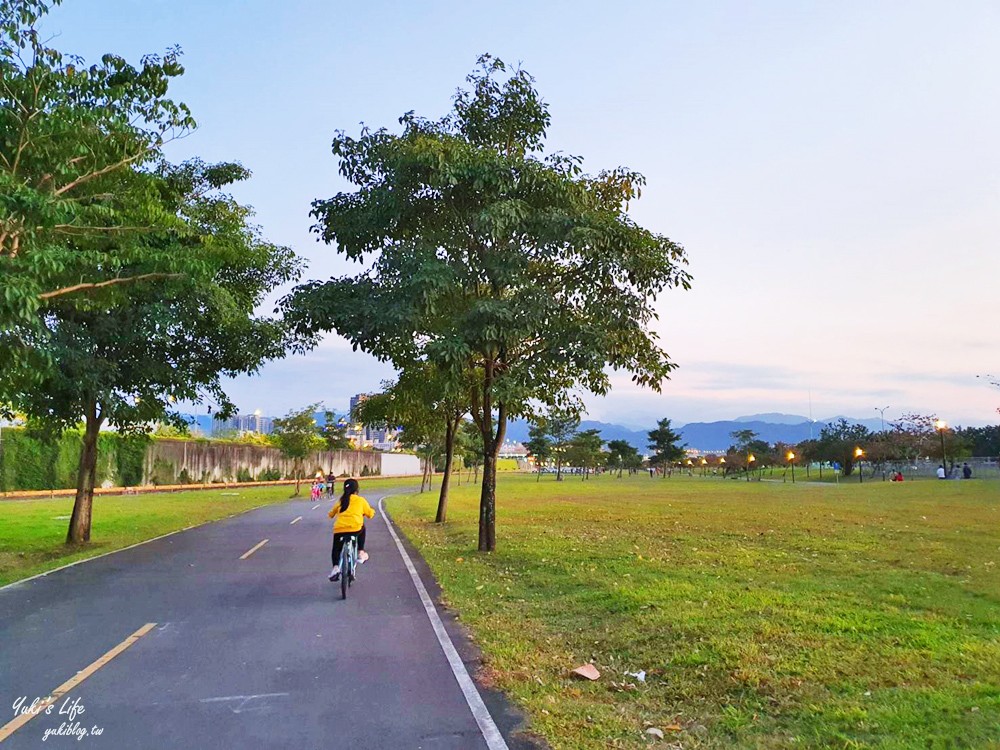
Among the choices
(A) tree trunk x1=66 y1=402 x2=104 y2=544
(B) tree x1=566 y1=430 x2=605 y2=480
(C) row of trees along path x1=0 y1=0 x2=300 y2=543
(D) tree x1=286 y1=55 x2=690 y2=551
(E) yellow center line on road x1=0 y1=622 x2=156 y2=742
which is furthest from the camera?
(B) tree x1=566 y1=430 x2=605 y2=480

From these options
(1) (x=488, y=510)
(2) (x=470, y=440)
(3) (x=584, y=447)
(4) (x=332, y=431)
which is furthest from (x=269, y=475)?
(1) (x=488, y=510)

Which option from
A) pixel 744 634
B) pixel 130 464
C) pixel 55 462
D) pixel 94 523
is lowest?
pixel 94 523

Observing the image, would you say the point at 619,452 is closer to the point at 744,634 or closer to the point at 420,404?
the point at 420,404

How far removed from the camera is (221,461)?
52.9 m

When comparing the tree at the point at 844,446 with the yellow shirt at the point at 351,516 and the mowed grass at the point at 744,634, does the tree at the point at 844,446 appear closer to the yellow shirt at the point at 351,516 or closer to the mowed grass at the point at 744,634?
the mowed grass at the point at 744,634

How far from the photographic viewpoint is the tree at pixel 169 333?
14227 millimetres

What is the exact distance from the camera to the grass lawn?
49.0 ft

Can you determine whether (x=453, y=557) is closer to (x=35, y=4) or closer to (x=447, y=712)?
(x=447, y=712)

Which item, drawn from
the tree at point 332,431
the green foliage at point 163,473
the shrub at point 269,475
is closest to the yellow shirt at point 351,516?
the green foliage at point 163,473

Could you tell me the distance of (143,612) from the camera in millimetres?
9180

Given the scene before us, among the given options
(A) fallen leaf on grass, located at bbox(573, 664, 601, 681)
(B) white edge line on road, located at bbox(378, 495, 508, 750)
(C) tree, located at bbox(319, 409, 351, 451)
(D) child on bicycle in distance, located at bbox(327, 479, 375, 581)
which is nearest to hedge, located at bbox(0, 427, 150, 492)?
(C) tree, located at bbox(319, 409, 351, 451)

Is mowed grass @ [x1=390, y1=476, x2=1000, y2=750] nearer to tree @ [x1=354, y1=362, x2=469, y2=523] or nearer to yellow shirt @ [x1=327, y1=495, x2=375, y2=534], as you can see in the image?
yellow shirt @ [x1=327, y1=495, x2=375, y2=534]

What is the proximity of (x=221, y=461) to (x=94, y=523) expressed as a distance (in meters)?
31.5

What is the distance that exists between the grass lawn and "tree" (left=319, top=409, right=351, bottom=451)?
56.1 ft
